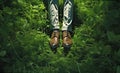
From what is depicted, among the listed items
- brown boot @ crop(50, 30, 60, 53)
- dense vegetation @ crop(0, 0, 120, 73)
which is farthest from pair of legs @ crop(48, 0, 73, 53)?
dense vegetation @ crop(0, 0, 120, 73)

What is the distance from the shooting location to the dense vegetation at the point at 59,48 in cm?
432

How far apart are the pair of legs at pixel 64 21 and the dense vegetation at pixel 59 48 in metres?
0.10

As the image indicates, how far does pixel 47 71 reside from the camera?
4.43 meters

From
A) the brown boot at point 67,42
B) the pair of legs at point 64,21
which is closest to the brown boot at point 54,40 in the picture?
the pair of legs at point 64,21

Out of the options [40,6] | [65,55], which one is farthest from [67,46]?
[40,6]

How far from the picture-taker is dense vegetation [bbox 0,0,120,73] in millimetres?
4316

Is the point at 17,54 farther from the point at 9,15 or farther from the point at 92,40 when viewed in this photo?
the point at 92,40

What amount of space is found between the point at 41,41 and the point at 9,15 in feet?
2.00

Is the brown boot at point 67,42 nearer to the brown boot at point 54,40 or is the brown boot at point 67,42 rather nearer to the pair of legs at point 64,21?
the pair of legs at point 64,21

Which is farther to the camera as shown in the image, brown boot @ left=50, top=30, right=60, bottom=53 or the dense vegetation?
brown boot @ left=50, top=30, right=60, bottom=53

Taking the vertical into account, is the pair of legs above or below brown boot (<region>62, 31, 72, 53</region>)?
above

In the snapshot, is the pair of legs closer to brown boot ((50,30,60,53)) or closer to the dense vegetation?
brown boot ((50,30,60,53))

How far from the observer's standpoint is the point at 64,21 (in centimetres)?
506

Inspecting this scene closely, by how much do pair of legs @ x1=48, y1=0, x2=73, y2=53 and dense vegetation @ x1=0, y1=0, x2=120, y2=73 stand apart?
0.10 m
